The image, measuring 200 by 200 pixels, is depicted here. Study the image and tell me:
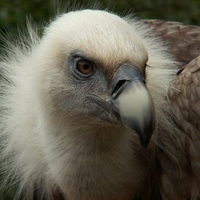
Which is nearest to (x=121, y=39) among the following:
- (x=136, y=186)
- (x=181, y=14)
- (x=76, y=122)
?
(x=76, y=122)

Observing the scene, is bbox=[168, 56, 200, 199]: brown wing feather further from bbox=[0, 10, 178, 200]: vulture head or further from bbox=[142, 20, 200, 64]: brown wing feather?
bbox=[142, 20, 200, 64]: brown wing feather

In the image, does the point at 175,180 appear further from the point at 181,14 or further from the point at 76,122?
the point at 181,14

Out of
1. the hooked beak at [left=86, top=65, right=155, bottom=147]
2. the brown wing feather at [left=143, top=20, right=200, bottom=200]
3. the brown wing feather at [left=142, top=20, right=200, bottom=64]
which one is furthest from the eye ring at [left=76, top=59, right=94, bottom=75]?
the brown wing feather at [left=142, top=20, right=200, bottom=64]

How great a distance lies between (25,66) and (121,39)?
2.45ft

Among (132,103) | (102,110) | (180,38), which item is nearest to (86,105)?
(102,110)

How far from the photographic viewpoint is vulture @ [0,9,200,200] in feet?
10.9

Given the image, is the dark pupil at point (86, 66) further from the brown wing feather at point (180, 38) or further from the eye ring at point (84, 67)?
the brown wing feather at point (180, 38)

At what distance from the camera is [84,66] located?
341 cm

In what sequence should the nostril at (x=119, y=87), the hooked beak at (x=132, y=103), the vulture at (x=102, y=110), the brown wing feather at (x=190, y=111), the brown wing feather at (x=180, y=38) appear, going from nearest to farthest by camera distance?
the hooked beak at (x=132, y=103)
the nostril at (x=119, y=87)
the vulture at (x=102, y=110)
the brown wing feather at (x=190, y=111)
the brown wing feather at (x=180, y=38)

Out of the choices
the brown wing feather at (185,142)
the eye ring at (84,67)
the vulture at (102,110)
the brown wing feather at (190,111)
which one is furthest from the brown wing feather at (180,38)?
the eye ring at (84,67)

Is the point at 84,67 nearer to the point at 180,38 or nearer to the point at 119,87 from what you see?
the point at 119,87

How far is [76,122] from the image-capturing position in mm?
3543

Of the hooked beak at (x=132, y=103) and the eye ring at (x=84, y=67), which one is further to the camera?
the eye ring at (x=84, y=67)

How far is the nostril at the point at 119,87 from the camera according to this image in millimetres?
3205
